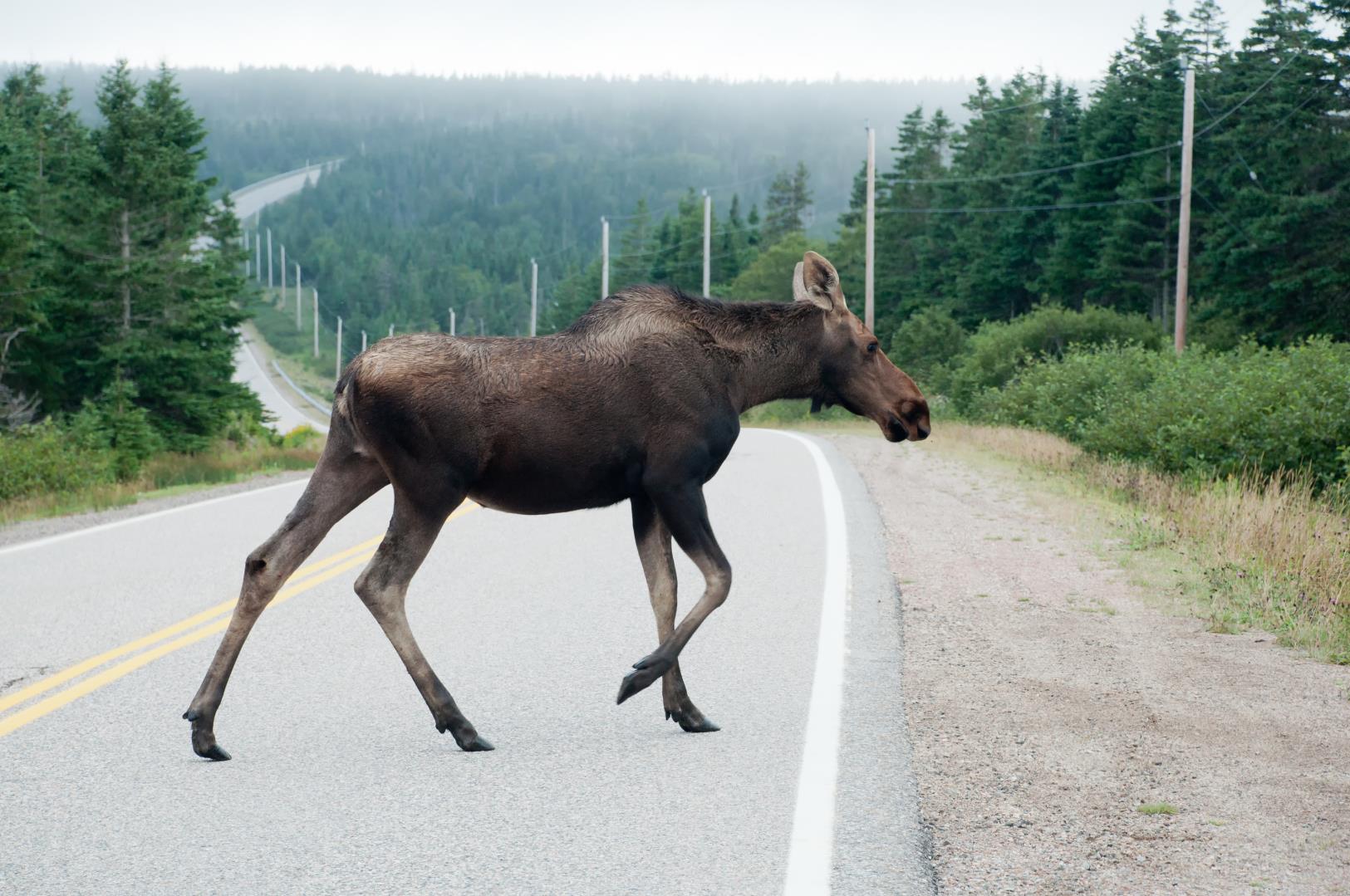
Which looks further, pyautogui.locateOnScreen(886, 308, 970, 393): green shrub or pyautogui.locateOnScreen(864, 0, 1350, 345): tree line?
pyautogui.locateOnScreen(886, 308, 970, 393): green shrub

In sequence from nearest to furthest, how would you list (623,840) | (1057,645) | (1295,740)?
(623,840), (1295,740), (1057,645)

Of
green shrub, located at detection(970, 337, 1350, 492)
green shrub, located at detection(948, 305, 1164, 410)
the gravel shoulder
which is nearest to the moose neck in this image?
the gravel shoulder

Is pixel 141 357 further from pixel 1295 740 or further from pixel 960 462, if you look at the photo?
pixel 1295 740

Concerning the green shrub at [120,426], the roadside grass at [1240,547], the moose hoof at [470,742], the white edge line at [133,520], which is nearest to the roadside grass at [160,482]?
the white edge line at [133,520]

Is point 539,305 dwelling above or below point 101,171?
below

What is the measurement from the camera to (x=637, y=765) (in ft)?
17.3

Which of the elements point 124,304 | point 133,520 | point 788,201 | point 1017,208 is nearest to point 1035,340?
point 124,304

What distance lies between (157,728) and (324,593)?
3318 millimetres

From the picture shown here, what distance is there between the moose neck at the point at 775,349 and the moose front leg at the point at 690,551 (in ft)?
2.04

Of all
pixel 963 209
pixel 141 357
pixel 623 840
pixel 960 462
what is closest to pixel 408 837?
pixel 623 840

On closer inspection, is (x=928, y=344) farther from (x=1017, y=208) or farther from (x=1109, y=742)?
(x=1109, y=742)

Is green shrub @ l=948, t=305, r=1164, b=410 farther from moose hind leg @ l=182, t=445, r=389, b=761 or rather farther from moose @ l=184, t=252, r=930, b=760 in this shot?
moose hind leg @ l=182, t=445, r=389, b=761

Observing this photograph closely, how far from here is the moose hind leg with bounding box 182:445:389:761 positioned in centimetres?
536

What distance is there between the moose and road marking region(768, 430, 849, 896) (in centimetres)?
53
